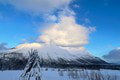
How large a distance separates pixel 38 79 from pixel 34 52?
2069mm

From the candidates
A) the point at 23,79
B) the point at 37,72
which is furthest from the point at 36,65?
the point at 23,79

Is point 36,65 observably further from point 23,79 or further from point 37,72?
point 23,79

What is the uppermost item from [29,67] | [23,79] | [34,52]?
[34,52]

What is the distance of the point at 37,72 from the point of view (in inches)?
431

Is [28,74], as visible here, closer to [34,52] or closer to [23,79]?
[23,79]

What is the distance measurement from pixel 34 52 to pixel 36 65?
1017 millimetres

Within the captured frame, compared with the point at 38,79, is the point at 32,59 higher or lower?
higher

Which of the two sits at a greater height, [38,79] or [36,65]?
[36,65]

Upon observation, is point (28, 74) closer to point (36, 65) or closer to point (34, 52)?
point (36, 65)

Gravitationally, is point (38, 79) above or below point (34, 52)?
below

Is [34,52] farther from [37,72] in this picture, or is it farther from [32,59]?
[37,72]

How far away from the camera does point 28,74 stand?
36.8 ft

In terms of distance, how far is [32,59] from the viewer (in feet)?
35.5

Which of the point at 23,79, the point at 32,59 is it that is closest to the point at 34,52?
the point at 32,59
